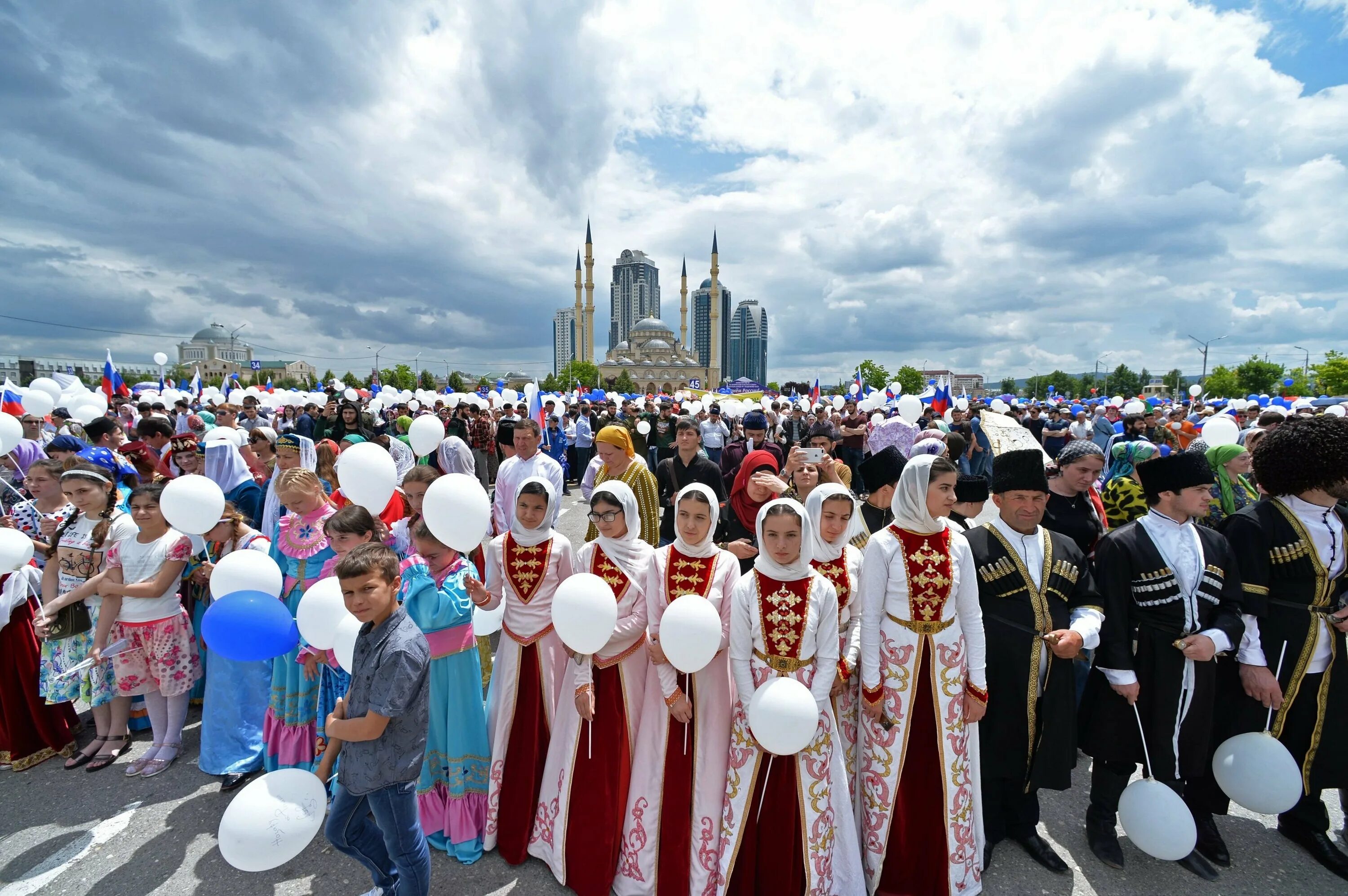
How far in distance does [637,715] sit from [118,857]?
101 inches

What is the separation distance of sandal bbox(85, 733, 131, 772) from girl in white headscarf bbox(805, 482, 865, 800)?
4285 millimetres

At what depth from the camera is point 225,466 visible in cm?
438

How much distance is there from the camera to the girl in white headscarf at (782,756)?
2391mm

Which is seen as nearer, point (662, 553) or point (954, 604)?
point (954, 604)

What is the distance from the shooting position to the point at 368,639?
88.3 inches

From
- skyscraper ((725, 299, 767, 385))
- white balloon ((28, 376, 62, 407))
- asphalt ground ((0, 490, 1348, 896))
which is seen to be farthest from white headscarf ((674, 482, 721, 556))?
skyscraper ((725, 299, 767, 385))

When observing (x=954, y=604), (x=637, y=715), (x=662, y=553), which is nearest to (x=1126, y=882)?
(x=954, y=604)

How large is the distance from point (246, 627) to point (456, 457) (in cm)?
257

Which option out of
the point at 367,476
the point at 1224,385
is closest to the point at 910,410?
the point at 367,476

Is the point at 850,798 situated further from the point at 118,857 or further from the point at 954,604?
the point at 118,857

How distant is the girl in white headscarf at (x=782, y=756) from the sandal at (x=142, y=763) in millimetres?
3451

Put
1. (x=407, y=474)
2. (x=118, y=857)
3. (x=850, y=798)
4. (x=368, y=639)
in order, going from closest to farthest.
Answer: (x=368, y=639) < (x=850, y=798) < (x=118, y=857) < (x=407, y=474)

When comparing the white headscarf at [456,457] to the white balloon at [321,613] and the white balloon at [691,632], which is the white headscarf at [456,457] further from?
the white balloon at [691,632]

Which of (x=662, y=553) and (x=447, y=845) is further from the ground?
(x=662, y=553)
